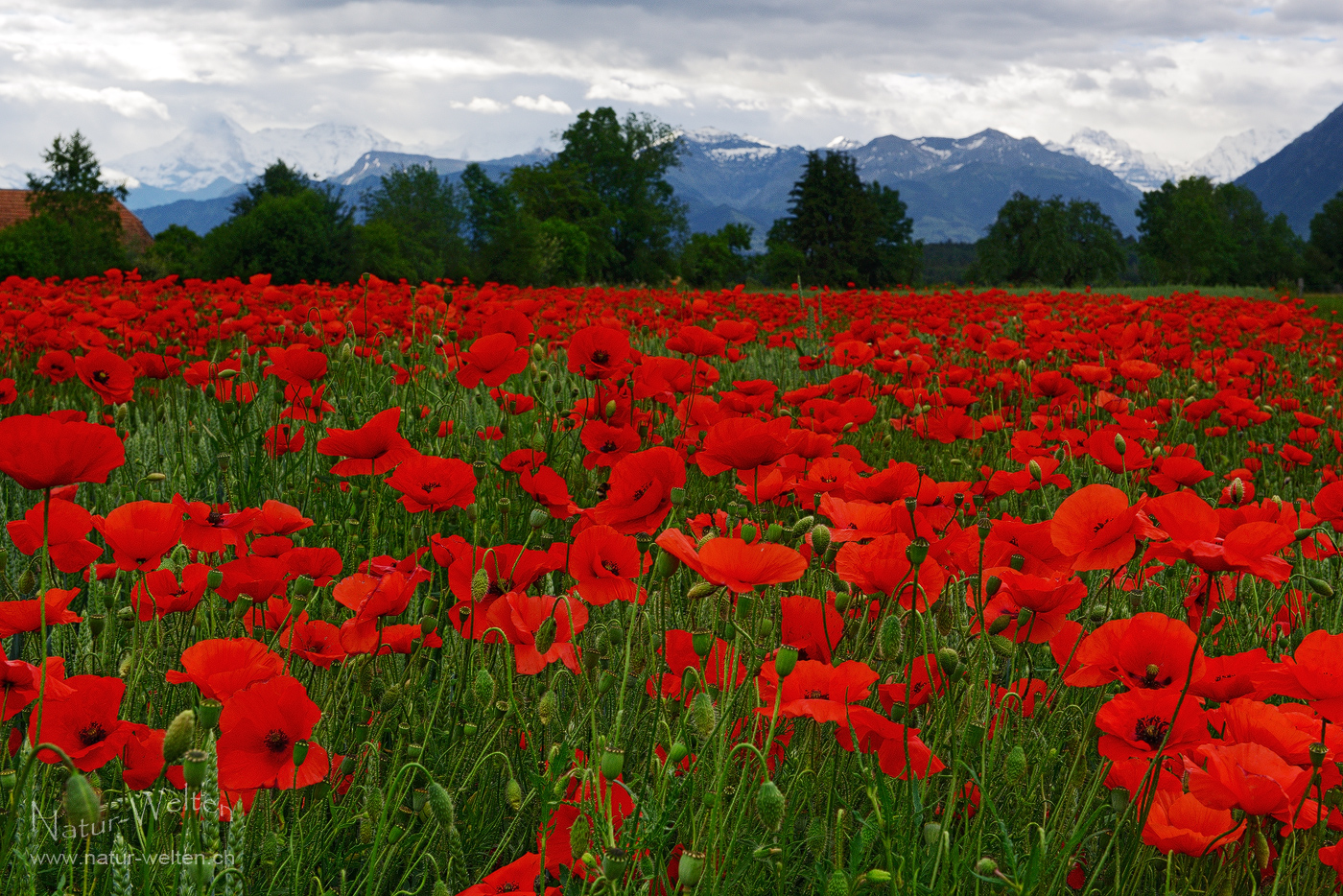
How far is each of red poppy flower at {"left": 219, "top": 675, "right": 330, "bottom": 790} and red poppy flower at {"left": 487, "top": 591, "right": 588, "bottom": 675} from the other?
0.34m

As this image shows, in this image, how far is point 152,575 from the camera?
4.84 ft

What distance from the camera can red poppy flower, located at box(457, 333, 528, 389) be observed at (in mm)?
2340

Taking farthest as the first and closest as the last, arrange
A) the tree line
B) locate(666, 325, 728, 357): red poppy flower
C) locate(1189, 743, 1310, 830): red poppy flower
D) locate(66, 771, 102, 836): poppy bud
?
1. the tree line
2. locate(666, 325, 728, 357): red poppy flower
3. locate(1189, 743, 1310, 830): red poppy flower
4. locate(66, 771, 102, 836): poppy bud

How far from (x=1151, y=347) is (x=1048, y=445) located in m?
2.56

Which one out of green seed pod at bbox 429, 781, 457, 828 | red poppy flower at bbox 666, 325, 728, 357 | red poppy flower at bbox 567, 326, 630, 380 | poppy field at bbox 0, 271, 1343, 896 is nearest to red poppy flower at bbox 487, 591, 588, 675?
poppy field at bbox 0, 271, 1343, 896

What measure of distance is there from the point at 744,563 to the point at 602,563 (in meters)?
0.42

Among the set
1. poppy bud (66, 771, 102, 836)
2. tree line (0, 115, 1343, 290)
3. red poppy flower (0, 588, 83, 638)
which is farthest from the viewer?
tree line (0, 115, 1343, 290)

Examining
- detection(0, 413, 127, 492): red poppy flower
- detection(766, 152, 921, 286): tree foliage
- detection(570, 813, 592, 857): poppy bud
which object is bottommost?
detection(570, 813, 592, 857): poppy bud

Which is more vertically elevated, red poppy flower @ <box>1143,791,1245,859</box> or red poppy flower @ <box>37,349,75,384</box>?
red poppy flower @ <box>37,349,75,384</box>

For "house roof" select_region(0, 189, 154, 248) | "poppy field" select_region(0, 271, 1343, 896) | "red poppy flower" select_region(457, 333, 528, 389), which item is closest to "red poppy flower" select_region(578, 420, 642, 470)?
"poppy field" select_region(0, 271, 1343, 896)

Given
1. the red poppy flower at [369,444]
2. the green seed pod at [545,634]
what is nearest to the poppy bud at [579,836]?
the green seed pod at [545,634]

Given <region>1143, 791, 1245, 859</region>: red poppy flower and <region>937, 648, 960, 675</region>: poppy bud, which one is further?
<region>937, 648, 960, 675</region>: poppy bud

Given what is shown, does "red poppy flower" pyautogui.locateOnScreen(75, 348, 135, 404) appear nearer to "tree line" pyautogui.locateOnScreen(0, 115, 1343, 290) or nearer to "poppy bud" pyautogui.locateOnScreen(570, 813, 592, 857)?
"poppy bud" pyautogui.locateOnScreen(570, 813, 592, 857)

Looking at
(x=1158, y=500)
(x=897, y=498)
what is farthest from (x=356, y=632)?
(x=1158, y=500)
